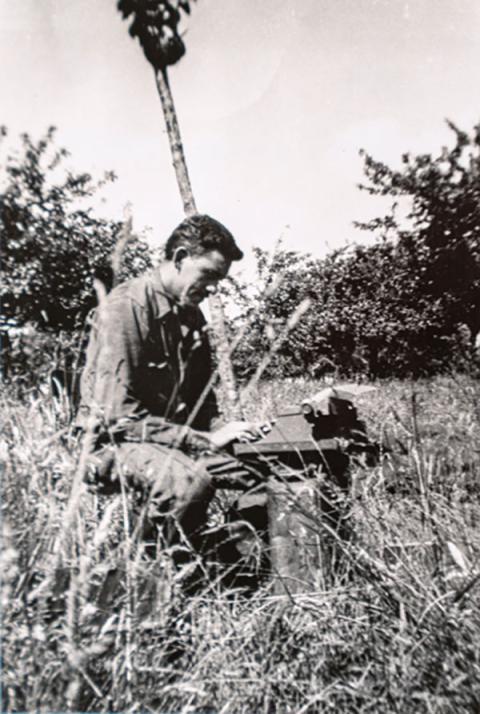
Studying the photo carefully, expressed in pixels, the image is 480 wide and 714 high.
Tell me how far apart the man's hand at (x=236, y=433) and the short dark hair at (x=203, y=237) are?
846mm

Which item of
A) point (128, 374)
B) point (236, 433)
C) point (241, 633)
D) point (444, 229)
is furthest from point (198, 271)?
point (444, 229)

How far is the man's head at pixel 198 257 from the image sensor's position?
7.98 feet

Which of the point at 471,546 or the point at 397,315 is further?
the point at 397,315

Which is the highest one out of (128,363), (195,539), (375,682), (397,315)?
(397,315)

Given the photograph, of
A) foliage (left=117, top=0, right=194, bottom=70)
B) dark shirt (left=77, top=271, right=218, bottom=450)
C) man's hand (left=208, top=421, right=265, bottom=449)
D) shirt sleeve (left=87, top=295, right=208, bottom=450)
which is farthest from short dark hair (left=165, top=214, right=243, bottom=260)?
foliage (left=117, top=0, right=194, bottom=70)

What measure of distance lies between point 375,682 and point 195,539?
0.94 m

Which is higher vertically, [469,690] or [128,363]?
[128,363]

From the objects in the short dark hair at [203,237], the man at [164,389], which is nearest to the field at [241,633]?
the man at [164,389]

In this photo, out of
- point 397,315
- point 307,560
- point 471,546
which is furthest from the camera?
point 397,315

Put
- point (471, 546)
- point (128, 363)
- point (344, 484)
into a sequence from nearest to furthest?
1. point (471, 546)
2. point (128, 363)
3. point (344, 484)

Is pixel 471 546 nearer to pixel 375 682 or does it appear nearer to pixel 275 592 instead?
pixel 375 682

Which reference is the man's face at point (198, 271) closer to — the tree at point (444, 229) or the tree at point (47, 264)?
the tree at point (47, 264)

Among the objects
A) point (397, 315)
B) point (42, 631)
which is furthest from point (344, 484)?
point (397, 315)

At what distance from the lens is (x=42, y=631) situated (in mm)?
1232
